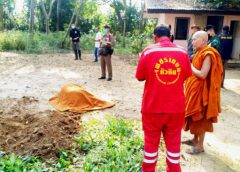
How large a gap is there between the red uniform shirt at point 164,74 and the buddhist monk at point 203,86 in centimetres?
88

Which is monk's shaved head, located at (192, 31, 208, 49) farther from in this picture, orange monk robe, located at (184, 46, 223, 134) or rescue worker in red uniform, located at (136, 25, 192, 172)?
rescue worker in red uniform, located at (136, 25, 192, 172)

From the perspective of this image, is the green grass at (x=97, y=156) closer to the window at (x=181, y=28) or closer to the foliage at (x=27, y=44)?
the window at (x=181, y=28)

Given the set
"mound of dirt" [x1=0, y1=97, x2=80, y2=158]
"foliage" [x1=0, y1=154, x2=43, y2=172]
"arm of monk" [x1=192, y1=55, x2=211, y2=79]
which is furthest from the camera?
"mound of dirt" [x1=0, y1=97, x2=80, y2=158]

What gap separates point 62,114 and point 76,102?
2.18 ft

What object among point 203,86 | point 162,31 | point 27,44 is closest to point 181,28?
point 27,44

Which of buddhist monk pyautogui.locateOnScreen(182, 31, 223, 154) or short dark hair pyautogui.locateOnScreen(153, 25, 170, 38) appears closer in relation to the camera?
short dark hair pyautogui.locateOnScreen(153, 25, 170, 38)

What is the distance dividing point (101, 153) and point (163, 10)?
962cm

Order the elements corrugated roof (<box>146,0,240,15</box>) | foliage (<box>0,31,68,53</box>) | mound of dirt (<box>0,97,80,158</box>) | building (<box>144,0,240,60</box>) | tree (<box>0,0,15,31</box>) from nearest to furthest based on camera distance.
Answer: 1. mound of dirt (<box>0,97,80,158</box>)
2. corrugated roof (<box>146,0,240,15</box>)
3. building (<box>144,0,240,60</box>)
4. foliage (<box>0,31,68,53</box>)
5. tree (<box>0,0,15,31</box>)

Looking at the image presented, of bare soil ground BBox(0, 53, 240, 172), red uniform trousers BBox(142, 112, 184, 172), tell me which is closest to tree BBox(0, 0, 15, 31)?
bare soil ground BBox(0, 53, 240, 172)

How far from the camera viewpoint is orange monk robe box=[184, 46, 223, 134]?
365 cm

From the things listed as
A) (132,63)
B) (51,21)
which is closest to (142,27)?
(51,21)

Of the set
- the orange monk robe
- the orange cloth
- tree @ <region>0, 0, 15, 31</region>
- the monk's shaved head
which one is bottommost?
the orange cloth

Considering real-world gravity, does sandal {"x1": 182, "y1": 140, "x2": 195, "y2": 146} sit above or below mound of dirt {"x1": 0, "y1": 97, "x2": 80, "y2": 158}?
below

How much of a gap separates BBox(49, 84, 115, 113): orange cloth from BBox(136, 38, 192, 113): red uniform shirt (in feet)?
10.1
